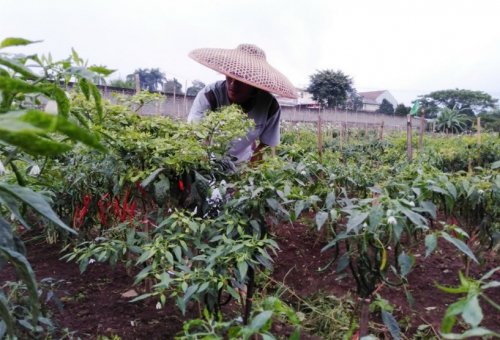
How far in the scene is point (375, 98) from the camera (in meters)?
54.0

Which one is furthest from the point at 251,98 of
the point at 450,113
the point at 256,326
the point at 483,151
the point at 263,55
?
the point at 450,113

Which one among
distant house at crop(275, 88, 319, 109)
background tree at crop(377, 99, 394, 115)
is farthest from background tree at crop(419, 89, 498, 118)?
distant house at crop(275, 88, 319, 109)

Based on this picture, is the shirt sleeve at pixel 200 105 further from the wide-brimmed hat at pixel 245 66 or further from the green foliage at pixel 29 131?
the green foliage at pixel 29 131

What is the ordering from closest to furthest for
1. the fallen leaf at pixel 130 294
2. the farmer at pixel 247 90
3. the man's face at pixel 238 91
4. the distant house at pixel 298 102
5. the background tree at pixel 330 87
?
the fallen leaf at pixel 130 294
the farmer at pixel 247 90
the man's face at pixel 238 91
the distant house at pixel 298 102
the background tree at pixel 330 87

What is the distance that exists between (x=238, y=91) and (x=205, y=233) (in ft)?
3.87

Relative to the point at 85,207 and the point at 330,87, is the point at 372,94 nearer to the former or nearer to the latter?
the point at 330,87

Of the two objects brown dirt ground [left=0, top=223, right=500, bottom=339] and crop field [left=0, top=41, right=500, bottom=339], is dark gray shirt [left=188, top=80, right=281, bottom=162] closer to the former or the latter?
crop field [left=0, top=41, right=500, bottom=339]

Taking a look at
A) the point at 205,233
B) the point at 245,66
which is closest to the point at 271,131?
the point at 245,66

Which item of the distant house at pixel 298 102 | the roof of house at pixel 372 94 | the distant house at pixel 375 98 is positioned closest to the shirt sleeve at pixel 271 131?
the distant house at pixel 298 102

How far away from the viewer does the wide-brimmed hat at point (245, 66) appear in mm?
2074

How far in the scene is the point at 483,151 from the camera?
17.4 feet

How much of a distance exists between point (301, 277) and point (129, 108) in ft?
4.77

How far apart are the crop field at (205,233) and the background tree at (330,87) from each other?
31.2 meters

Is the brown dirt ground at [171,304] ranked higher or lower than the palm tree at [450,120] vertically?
lower
